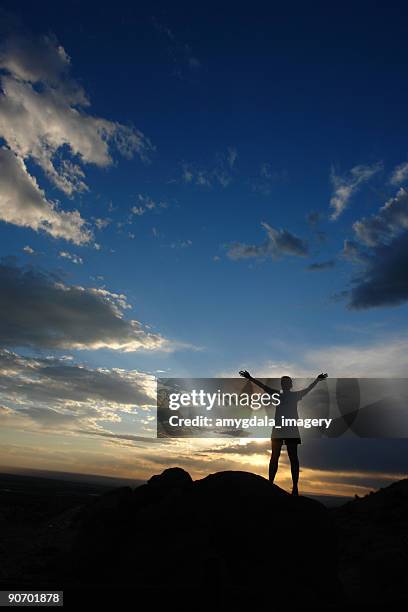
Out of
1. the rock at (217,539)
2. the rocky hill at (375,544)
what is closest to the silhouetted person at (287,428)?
the rock at (217,539)

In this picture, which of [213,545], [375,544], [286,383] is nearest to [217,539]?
[213,545]

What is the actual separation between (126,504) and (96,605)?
22.2 ft

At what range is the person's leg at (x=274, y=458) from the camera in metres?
13.3

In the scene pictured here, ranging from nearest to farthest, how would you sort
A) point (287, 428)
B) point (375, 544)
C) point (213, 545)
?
point (213, 545) < point (287, 428) < point (375, 544)

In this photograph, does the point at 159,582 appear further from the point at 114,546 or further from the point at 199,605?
the point at 199,605

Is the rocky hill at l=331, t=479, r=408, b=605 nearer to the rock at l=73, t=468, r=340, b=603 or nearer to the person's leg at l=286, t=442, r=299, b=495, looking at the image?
the rock at l=73, t=468, r=340, b=603

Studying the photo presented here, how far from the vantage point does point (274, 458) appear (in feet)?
44.0

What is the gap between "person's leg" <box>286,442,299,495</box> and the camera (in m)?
13.3

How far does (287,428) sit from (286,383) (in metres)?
1.29

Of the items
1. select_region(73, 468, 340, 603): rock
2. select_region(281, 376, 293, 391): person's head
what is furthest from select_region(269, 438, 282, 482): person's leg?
select_region(73, 468, 340, 603): rock

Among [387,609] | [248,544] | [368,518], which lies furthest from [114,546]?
[368,518]

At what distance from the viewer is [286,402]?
13508 millimetres

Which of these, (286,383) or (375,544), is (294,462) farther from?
(375,544)

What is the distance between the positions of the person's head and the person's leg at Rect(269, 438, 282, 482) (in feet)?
4.97
